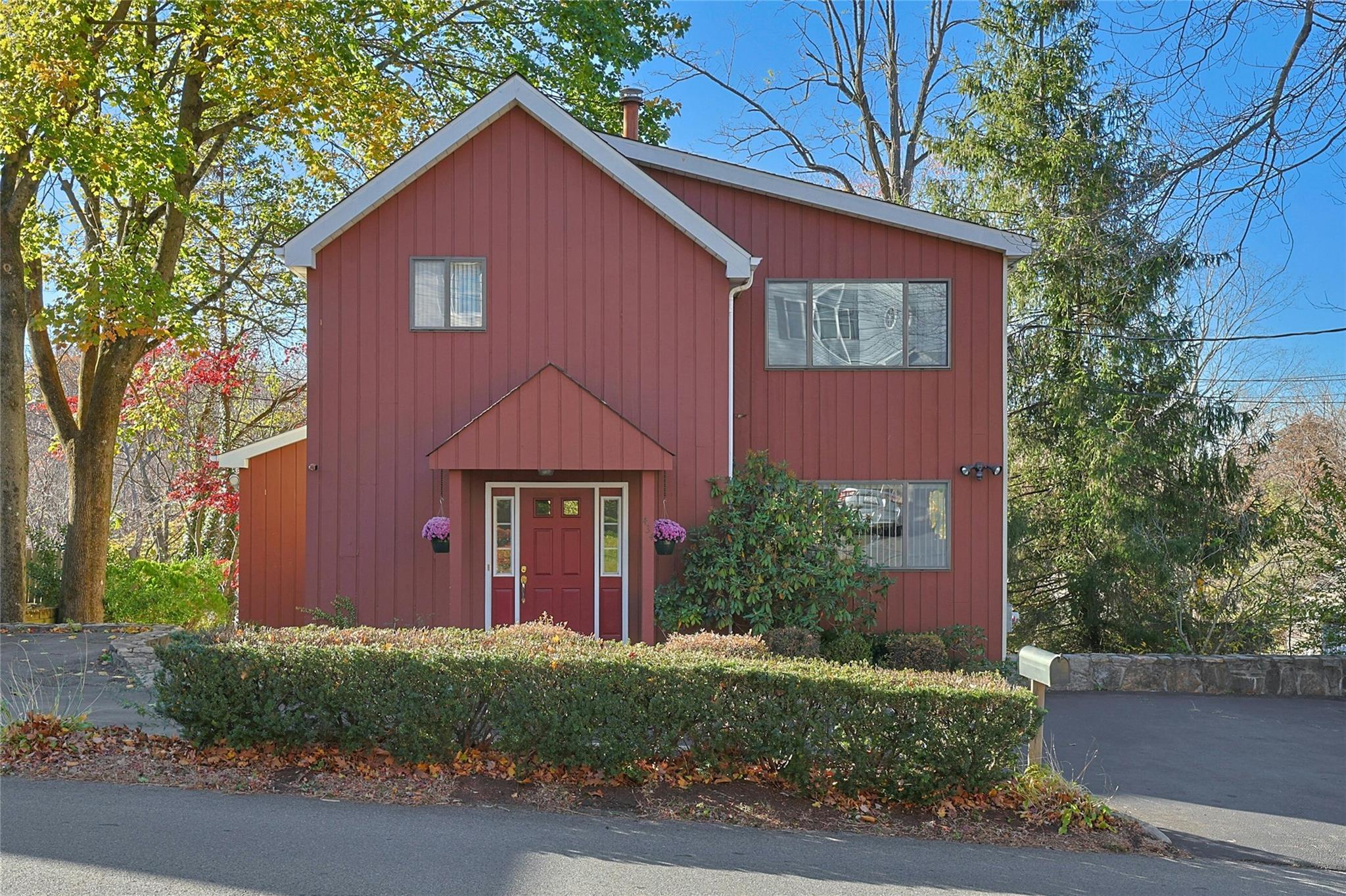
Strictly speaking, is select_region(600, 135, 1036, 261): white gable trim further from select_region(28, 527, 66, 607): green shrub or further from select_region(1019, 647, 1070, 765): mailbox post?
select_region(28, 527, 66, 607): green shrub

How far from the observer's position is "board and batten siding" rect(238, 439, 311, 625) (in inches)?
603

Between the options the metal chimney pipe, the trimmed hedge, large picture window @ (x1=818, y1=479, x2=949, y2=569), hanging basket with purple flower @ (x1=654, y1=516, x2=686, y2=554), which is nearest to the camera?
the trimmed hedge

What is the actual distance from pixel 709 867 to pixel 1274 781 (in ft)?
19.3

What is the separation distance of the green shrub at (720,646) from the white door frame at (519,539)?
3705 mm

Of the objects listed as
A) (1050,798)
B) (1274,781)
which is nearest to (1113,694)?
(1274,781)

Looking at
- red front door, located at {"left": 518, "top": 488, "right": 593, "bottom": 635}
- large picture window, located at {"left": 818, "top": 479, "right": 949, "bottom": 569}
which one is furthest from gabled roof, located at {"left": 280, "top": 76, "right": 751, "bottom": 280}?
red front door, located at {"left": 518, "top": 488, "right": 593, "bottom": 635}

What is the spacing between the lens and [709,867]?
18.8 feet

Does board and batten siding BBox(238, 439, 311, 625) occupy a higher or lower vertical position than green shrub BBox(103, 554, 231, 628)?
higher

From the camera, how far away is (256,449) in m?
15.4

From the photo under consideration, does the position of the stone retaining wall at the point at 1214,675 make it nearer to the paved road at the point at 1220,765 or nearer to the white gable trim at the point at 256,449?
the paved road at the point at 1220,765

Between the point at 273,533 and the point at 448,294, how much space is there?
17.5 feet

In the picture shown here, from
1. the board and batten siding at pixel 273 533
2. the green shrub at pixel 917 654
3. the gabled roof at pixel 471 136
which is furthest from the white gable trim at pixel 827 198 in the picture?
the board and batten siding at pixel 273 533

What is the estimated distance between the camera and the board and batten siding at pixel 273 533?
1533 cm

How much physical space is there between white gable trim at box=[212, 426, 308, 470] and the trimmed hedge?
8439 mm
